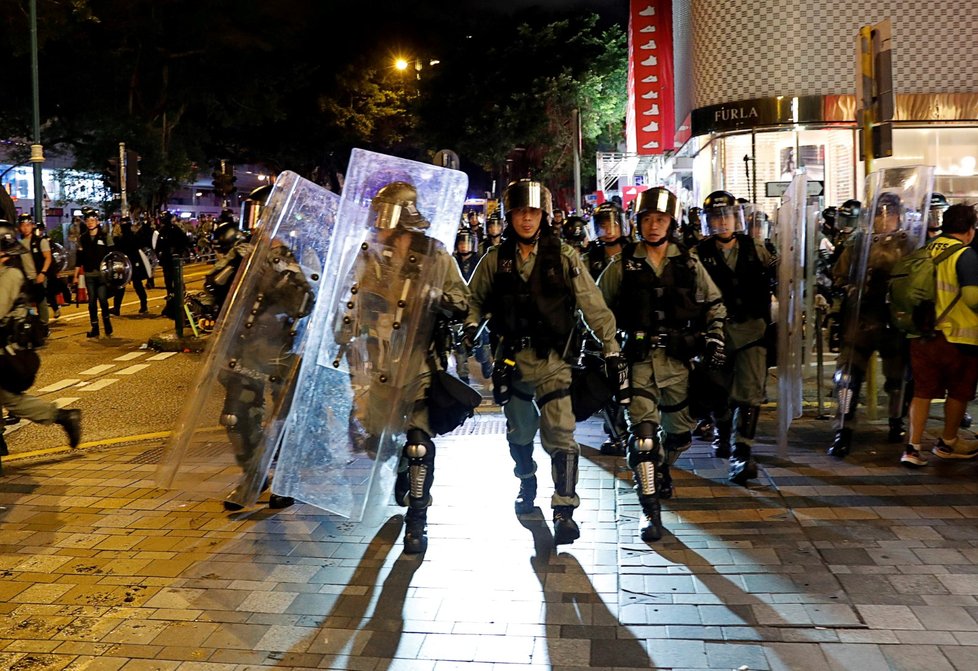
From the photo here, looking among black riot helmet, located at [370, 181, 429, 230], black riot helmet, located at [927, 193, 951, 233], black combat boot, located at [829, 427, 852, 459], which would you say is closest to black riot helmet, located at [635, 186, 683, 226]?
black riot helmet, located at [370, 181, 429, 230]

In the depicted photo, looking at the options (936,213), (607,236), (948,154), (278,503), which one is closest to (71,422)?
(278,503)

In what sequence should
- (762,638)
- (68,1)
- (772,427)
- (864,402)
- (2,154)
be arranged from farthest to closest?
1. (2,154)
2. (68,1)
3. (864,402)
4. (772,427)
5. (762,638)

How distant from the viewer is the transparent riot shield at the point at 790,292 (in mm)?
6273

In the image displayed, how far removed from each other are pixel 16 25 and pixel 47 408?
911 inches

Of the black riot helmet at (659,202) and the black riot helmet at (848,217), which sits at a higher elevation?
the black riot helmet at (848,217)

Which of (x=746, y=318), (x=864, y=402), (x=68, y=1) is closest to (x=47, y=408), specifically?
(x=746, y=318)

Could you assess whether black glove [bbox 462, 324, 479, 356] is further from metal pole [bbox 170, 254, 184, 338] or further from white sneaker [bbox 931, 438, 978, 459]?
metal pole [bbox 170, 254, 184, 338]

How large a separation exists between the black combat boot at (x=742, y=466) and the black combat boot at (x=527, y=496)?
4.78 ft

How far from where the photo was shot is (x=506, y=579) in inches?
186

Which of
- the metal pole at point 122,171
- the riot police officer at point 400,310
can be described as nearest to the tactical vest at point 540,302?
the riot police officer at point 400,310

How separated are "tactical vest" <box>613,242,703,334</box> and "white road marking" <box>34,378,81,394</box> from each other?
299 inches

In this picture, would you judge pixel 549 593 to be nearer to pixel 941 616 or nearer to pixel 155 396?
pixel 941 616

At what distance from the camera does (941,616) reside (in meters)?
4.10

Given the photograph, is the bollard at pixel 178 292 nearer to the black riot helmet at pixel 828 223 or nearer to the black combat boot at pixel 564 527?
the black riot helmet at pixel 828 223
